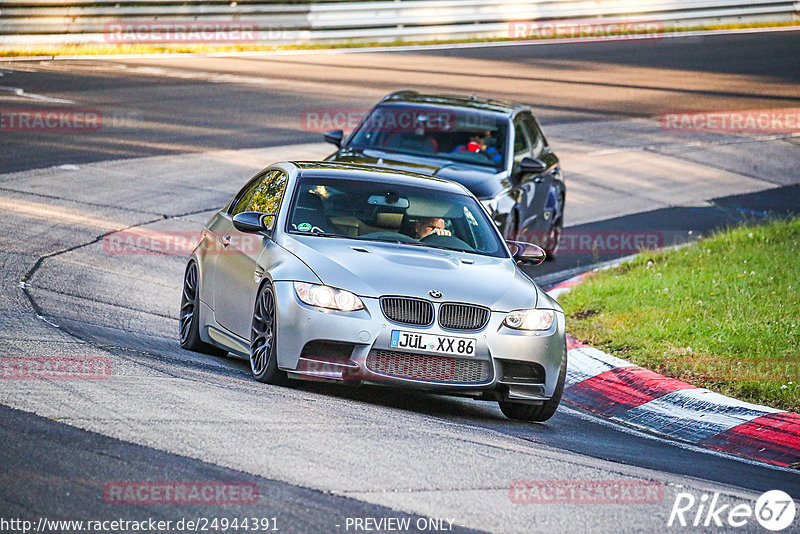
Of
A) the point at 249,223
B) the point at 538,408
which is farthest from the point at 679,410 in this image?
the point at 249,223

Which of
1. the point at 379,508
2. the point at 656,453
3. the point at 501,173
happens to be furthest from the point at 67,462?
the point at 501,173

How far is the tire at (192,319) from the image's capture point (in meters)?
9.55

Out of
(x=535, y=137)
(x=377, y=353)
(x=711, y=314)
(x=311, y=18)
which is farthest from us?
(x=311, y=18)

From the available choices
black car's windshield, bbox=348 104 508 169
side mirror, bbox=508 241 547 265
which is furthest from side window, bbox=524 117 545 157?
side mirror, bbox=508 241 547 265

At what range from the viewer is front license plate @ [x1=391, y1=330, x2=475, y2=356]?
7668mm

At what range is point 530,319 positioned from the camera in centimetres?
807

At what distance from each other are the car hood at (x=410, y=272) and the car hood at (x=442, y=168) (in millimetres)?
4284

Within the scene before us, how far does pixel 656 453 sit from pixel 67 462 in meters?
3.78

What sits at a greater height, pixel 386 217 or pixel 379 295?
pixel 386 217

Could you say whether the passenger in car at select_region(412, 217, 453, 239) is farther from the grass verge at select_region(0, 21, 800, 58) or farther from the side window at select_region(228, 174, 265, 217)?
the grass verge at select_region(0, 21, 800, 58)

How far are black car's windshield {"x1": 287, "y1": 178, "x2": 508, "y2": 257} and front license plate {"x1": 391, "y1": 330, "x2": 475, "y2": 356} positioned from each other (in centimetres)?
121

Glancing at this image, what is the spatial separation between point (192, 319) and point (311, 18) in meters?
23.9

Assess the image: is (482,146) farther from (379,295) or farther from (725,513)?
(725,513)

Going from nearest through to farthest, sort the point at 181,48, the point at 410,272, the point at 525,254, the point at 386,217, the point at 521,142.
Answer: the point at 410,272
the point at 386,217
the point at 525,254
the point at 521,142
the point at 181,48
